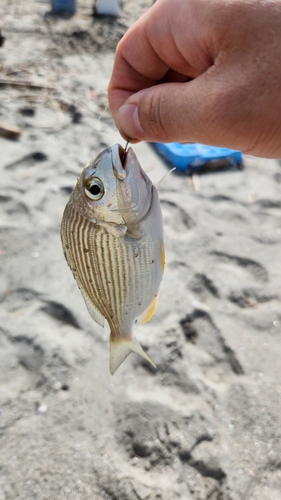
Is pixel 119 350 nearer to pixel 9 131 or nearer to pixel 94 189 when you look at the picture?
pixel 94 189

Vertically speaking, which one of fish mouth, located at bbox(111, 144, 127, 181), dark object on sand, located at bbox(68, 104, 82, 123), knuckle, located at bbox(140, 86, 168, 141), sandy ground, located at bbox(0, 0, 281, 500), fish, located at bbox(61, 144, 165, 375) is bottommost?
dark object on sand, located at bbox(68, 104, 82, 123)

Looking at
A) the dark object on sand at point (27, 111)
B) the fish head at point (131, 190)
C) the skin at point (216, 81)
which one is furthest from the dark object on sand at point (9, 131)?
the fish head at point (131, 190)

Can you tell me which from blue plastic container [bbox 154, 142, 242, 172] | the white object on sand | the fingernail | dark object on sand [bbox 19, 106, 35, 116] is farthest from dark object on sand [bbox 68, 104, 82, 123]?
the white object on sand

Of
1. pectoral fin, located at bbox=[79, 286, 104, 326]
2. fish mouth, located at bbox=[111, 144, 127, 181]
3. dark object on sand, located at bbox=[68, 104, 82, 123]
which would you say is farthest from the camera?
dark object on sand, located at bbox=[68, 104, 82, 123]

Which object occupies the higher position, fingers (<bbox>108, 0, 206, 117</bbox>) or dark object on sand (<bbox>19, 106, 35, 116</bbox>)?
fingers (<bbox>108, 0, 206, 117</bbox>)

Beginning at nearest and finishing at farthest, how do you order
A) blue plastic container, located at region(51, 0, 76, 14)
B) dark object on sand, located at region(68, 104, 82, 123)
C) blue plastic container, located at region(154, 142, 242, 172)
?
blue plastic container, located at region(154, 142, 242, 172)
dark object on sand, located at region(68, 104, 82, 123)
blue plastic container, located at region(51, 0, 76, 14)

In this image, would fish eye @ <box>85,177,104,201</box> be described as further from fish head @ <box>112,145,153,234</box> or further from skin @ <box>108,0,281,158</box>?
skin @ <box>108,0,281,158</box>
